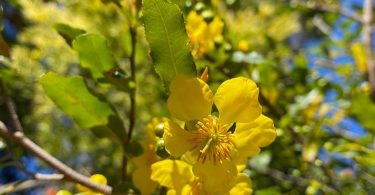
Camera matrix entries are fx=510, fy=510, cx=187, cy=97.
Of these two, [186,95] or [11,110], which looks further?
[11,110]

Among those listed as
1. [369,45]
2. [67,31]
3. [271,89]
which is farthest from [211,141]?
[369,45]

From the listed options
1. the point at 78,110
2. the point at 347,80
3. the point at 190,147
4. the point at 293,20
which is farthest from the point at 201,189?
the point at 293,20

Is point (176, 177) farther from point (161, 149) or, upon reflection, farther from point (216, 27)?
point (216, 27)

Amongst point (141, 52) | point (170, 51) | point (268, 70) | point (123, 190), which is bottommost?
point (268, 70)

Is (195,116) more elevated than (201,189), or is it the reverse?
(195,116)

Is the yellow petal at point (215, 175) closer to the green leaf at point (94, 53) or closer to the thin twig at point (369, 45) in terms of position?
the green leaf at point (94, 53)

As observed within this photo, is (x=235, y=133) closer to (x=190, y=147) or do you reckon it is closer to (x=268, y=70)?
(x=190, y=147)

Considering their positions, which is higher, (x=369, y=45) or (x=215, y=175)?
(x=215, y=175)
